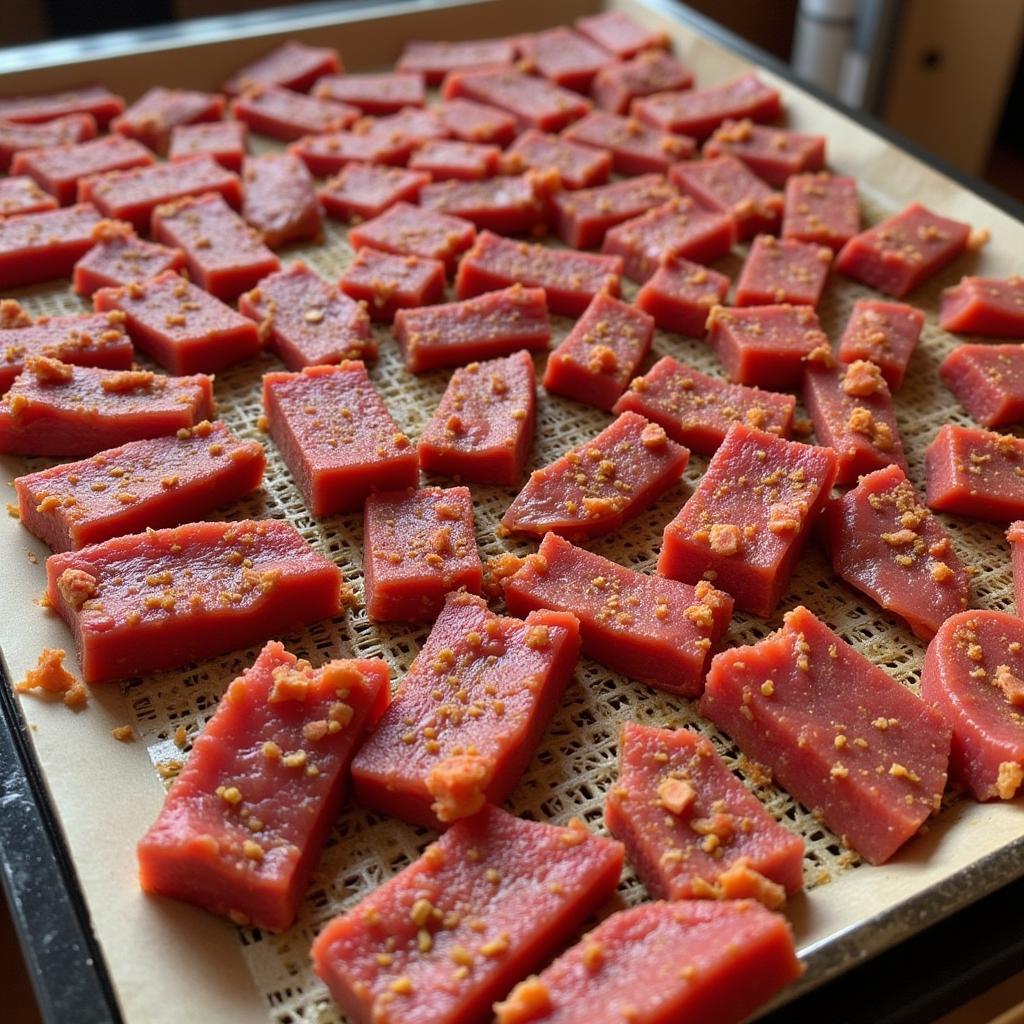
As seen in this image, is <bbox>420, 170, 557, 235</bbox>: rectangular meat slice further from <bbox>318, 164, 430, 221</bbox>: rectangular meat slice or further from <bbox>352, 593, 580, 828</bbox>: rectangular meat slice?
<bbox>352, 593, 580, 828</bbox>: rectangular meat slice

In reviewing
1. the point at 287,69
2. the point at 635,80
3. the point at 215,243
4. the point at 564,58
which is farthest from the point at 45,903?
the point at 564,58

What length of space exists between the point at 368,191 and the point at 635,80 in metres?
0.97

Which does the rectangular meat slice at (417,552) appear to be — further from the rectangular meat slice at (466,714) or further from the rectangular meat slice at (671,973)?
the rectangular meat slice at (671,973)

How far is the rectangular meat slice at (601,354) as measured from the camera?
7.15 feet

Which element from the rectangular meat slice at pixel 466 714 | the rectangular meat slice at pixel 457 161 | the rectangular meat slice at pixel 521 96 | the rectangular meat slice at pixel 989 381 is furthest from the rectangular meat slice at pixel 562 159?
the rectangular meat slice at pixel 466 714

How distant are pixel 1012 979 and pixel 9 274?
2381 mm

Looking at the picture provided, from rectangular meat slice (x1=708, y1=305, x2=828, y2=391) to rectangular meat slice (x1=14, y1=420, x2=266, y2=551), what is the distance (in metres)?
0.99

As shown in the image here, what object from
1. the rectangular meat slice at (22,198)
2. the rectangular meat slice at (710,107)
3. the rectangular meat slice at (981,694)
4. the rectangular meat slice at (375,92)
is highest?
the rectangular meat slice at (710,107)

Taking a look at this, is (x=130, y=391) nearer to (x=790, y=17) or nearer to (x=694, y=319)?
(x=694, y=319)

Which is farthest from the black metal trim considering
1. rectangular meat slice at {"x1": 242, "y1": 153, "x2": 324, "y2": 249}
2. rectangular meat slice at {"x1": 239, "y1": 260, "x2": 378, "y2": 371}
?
rectangular meat slice at {"x1": 242, "y1": 153, "x2": 324, "y2": 249}

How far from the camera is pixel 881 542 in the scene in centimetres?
184

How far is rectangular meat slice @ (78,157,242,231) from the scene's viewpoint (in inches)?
104

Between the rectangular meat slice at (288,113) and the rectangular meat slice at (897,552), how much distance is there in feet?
6.19

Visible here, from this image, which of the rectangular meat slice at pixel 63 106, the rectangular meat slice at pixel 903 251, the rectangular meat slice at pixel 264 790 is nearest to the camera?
the rectangular meat slice at pixel 264 790
